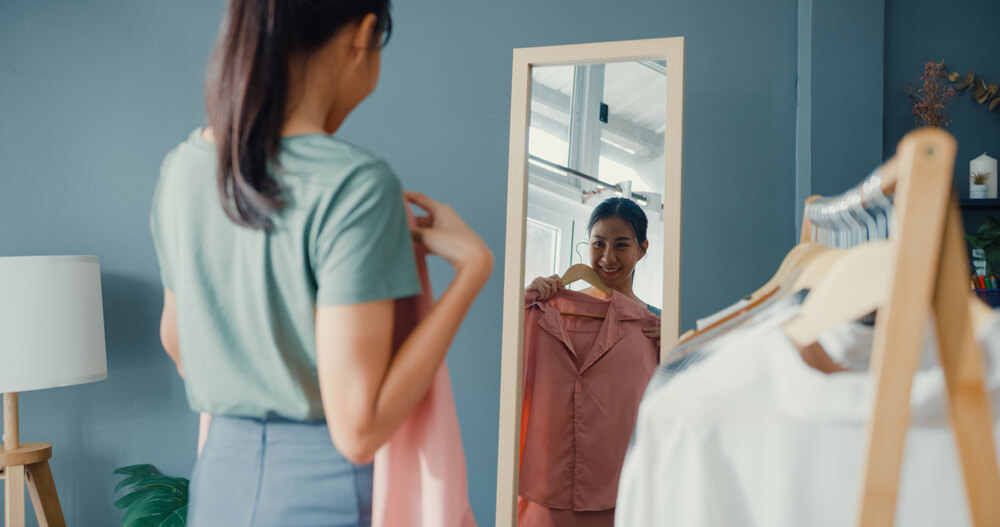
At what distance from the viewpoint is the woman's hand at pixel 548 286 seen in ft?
6.11

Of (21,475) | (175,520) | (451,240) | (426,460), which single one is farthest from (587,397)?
(21,475)

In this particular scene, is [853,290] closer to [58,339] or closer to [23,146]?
[58,339]

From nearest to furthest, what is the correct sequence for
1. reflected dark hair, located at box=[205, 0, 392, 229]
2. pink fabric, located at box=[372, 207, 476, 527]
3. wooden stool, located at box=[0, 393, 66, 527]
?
reflected dark hair, located at box=[205, 0, 392, 229] → pink fabric, located at box=[372, 207, 476, 527] → wooden stool, located at box=[0, 393, 66, 527]

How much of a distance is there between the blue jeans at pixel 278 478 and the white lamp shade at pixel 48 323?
154 cm

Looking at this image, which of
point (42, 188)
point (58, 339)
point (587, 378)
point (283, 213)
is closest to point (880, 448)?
point (283, 213)

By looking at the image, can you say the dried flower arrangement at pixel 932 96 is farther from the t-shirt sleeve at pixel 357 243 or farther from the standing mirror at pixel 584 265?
the t-shirt sleeve at pixel 357 243

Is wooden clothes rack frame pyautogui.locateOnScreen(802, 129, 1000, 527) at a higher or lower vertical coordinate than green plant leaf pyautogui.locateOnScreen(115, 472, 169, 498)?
higher

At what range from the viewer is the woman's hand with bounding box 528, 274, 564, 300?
1863mm

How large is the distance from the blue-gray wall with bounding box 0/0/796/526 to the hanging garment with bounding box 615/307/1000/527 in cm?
135

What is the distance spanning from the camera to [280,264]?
77 cm

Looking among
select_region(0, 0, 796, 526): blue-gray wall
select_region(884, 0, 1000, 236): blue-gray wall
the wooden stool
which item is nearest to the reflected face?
select_region(0, 0, 796, 526): blue-gray wall

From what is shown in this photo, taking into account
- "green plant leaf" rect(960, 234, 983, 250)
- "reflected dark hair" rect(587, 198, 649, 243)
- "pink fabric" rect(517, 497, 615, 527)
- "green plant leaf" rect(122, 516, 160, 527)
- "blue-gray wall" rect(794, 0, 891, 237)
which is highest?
"blue-gray wall" rect(794, 0, 891, 237)

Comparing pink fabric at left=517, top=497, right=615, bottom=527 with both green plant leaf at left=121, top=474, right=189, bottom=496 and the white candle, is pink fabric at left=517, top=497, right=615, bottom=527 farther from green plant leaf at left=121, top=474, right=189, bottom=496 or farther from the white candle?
the white candle

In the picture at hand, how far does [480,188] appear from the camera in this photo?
229cm
